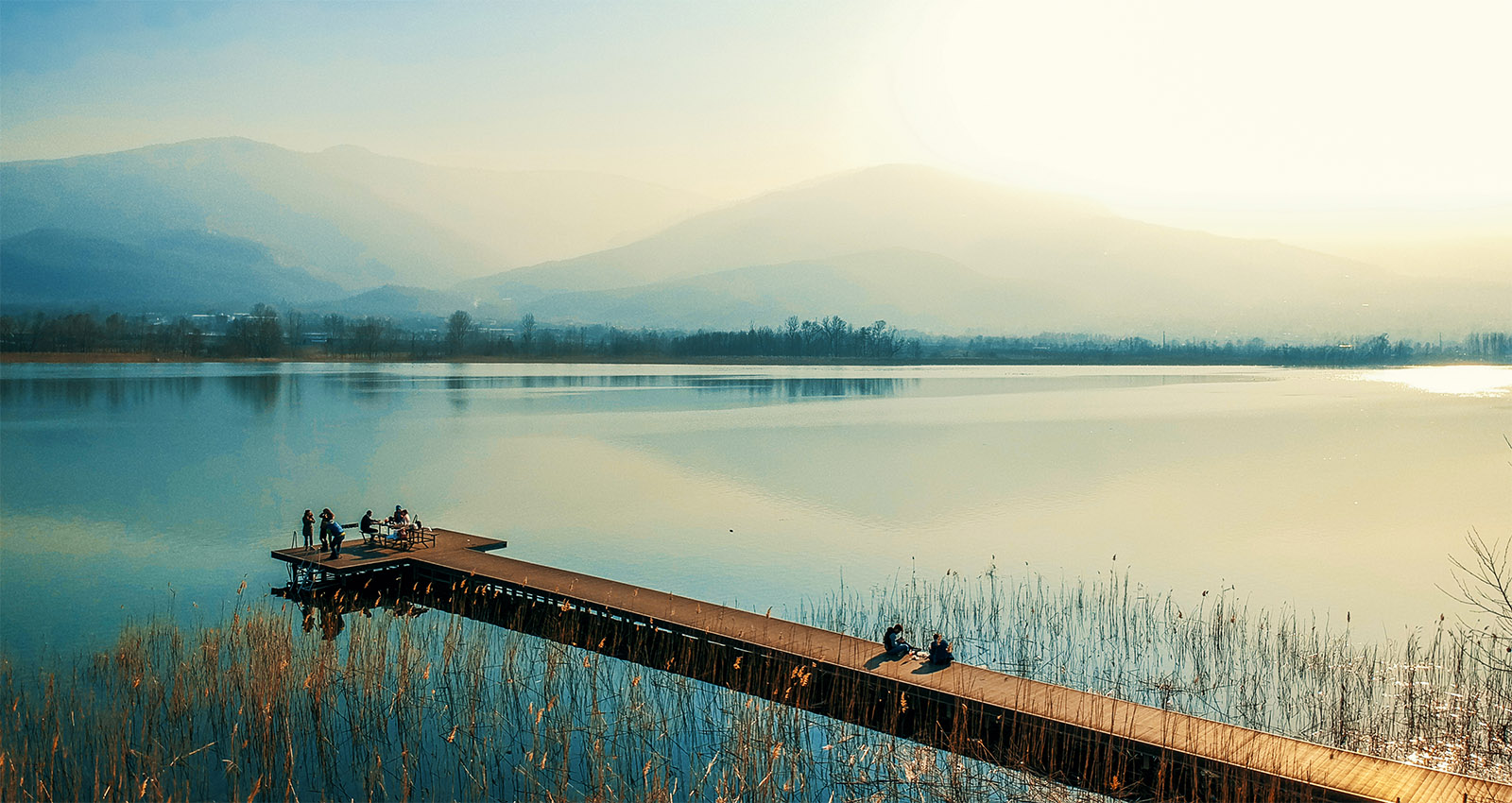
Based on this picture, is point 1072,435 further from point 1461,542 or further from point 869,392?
point 869,392

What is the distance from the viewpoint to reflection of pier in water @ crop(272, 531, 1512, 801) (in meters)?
9.10

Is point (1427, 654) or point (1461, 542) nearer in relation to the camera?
point (1427, 654)

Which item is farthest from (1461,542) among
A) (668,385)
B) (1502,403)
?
(668,385)

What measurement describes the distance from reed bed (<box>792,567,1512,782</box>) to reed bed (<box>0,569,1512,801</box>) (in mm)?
55

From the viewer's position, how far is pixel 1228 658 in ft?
48.3

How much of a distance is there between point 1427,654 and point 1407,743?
463 centimetres

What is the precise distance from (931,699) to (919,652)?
1484mm

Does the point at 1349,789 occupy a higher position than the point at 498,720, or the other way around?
the point at 1349,789

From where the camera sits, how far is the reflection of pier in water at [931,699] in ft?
29.9

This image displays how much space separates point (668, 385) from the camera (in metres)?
95.4

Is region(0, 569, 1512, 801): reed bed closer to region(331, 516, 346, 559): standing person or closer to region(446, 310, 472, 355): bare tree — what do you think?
region(331, 516, 346, 559): standing person

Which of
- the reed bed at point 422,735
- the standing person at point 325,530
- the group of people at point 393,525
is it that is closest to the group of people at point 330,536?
the standing person at point 325,530

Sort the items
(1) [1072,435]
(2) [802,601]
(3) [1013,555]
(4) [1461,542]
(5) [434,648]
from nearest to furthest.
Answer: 1. (5) [434,648]
2. (2) [802,601]
3. (3) [1013,555]
4. (4) [1461,542]
5. (1) [1072,435]

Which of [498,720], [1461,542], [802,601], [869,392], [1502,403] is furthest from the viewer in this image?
[869,392]
